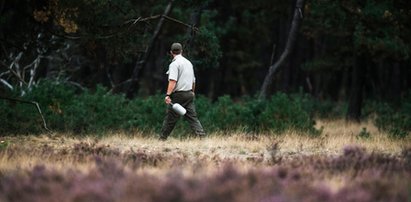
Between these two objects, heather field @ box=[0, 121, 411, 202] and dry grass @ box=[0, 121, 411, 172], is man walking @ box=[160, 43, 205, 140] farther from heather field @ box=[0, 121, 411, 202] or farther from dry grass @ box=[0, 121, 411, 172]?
heather field @ box=[0, 121, 411, 202]

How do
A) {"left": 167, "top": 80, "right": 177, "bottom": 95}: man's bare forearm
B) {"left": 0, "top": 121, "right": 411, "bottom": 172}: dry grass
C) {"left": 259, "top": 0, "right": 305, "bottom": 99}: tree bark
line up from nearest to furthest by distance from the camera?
{"left": 0, "top": 121, "right": 411, "bottom": 172}: dry grass < {"left": 167, "top": 80, "right": 177, "bottom": 95}: man's bare forearm < {"left": 259, "top": 0, "right": 305, "bottom": 99}: tree bark

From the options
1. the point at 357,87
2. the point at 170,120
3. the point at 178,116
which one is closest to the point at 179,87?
the point at 178,116

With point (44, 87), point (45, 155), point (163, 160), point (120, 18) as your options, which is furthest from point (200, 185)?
point (44, 87)

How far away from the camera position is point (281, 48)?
107 ft

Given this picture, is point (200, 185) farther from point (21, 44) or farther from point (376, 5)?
→ point (376, 5)

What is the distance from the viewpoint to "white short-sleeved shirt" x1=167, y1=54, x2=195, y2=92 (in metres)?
13.1

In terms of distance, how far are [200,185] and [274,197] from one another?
884 mm

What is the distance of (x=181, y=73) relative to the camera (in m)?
13.2

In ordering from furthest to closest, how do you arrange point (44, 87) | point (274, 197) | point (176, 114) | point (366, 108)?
point (366, 108) < point (44, 87) < point (176, 114) < point (274, 197)

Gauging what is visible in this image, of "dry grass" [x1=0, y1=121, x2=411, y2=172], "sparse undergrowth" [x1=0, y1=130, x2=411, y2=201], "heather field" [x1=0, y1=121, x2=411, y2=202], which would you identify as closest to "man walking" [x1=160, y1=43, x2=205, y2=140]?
"dry grass" [x1=0, y1=121, x2=411, y2=172]

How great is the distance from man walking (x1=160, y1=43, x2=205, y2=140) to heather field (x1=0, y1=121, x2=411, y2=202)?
46.1 inches

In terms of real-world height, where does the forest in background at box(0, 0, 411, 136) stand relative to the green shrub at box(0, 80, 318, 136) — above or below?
above

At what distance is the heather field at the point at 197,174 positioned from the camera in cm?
681

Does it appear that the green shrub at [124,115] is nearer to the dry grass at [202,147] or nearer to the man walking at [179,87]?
the dry grass at [202,147]
